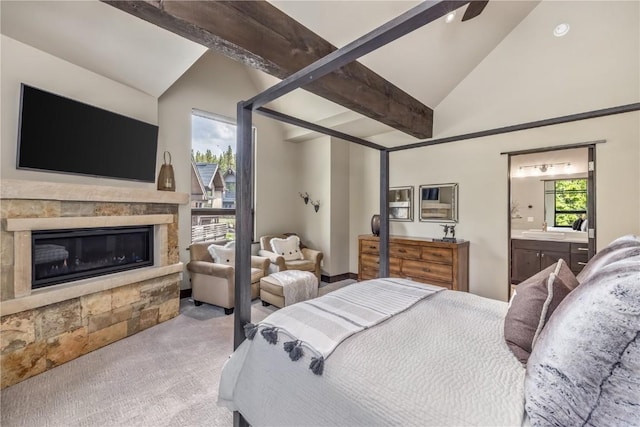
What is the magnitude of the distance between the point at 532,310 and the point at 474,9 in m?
2.88

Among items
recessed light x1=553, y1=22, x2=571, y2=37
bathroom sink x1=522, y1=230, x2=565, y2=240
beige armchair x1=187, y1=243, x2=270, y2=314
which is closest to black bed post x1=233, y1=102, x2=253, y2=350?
beige armchair x1=187, y1=243, x2=270, y2=314

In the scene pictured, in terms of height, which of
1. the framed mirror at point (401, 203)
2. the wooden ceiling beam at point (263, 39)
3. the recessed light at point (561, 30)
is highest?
the recessed light at point (561, 30)

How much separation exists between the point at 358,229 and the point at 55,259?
13.5ft

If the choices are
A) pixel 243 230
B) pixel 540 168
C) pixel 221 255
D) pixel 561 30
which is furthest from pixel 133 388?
pixel 540 168

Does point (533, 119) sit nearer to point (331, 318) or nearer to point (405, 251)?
point (405, 251)

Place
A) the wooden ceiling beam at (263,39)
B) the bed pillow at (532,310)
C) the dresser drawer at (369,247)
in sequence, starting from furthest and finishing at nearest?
1. the dresser drawer at (369,247)
2. the wooden ceiling beam at (263,39)
3. the bed pillow at (532,310)

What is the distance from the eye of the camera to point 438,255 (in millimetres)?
3682

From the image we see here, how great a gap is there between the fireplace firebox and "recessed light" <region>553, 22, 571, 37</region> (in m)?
5.14

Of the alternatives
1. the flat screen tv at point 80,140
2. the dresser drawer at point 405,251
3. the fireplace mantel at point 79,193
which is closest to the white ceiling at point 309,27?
the flat screen tv at point 80,140

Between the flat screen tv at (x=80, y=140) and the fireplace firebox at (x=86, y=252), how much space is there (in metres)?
0.60

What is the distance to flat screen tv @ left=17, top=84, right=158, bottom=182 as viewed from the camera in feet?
7.73

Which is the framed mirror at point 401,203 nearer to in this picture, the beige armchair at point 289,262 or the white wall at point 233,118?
the beige armchair at point 289,262

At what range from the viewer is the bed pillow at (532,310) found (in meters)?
1.11

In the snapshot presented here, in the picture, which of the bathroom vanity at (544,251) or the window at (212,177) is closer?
the bathroom vanity at (544,251)
